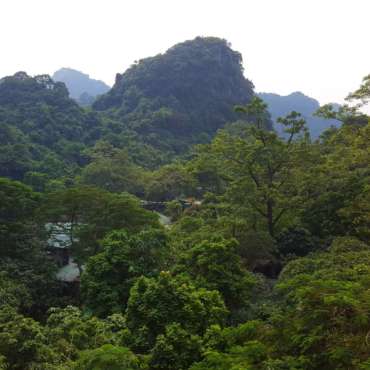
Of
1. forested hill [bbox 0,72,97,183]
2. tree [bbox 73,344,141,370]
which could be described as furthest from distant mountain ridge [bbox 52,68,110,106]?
tree [bbox 73,344,141,370]

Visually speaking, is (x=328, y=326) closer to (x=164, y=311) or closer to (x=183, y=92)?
(x=164, y=311)

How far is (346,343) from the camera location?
6.46 m

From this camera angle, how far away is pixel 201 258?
40.7 feet

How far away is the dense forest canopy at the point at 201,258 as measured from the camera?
7488mm

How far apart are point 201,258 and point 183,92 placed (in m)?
63.4

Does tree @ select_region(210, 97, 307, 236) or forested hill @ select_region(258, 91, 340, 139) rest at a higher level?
forested hill @ select_region(258, 91, 340, 139)

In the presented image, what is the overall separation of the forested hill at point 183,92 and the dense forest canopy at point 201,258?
24.8 metres

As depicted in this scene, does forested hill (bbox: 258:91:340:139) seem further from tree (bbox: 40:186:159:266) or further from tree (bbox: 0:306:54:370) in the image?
tree (bbox: 0:306:54:370)

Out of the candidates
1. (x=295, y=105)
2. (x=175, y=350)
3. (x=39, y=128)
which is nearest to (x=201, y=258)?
(x=175, y=350)

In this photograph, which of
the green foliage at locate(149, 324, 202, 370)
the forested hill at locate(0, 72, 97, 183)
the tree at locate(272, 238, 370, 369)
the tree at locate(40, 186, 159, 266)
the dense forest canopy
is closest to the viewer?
the tree at locate(272, 238, 370, 369)

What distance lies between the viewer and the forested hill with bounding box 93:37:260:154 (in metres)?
65.0

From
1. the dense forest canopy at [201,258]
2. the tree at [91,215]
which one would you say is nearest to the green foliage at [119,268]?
the dense forest canopy at [201,258]

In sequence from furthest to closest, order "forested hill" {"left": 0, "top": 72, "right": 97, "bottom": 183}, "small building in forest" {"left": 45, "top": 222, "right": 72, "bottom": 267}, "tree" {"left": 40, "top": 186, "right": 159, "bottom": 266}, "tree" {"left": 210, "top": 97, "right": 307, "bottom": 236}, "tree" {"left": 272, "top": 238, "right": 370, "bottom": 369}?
1. "forested hill" {"left": 0, "top": 72, "right": 97, "bottom": 183}
2. "small building in forest" {"left": 45, "top": 222, "right": 72, "bottom": 267}
3. "tree" {"left": 40, "top": 186, "right": 159, "bottom": 266}
4. "tree" {"left": 210, "top": 97, "right": 307, "bottom": 236}
5. "tree" {"left": 272, "top": 238, "right": 370, "bottom": 369}

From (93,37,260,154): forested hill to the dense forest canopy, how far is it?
81.2 ft
